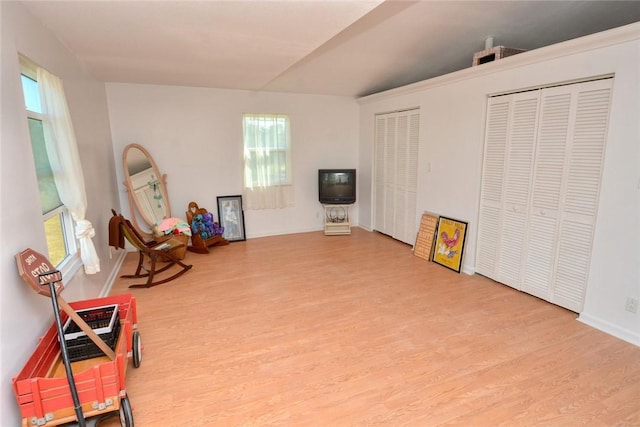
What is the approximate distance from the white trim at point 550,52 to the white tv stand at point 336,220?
94.9 inches

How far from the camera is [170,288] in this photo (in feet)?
11.7

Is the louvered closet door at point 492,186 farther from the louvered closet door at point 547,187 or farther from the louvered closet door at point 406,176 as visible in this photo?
the louvered closet door at point 406,176

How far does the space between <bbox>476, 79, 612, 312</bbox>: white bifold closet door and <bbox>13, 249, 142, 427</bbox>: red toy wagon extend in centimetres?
349

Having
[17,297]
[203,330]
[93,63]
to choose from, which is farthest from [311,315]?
[93,63]

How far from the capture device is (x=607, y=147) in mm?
2553

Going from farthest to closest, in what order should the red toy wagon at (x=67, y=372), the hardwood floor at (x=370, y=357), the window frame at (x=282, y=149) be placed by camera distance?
1. the window frame at (x=282, y=149)
2. the hardwood floor at (x=370, y=357)
3. the red toy wagon at (x=67, y=372)

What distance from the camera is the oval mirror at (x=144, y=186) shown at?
4.52 metres

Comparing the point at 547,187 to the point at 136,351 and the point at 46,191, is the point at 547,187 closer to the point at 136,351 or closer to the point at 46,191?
the point at 136,351

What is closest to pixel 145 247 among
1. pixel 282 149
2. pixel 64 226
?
pixel 64 226

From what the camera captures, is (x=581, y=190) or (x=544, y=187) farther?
(x=544, y=187)

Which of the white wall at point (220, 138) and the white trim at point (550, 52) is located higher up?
the white trim at point (550, 52)

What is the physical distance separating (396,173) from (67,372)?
452 centimetres

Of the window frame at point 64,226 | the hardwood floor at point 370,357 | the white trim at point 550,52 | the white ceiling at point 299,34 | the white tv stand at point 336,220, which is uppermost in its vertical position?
the white ceiling at point 299,34

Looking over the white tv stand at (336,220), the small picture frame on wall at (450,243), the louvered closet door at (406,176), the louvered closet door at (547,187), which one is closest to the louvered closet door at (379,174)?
the louvered closet door at (406,176)
